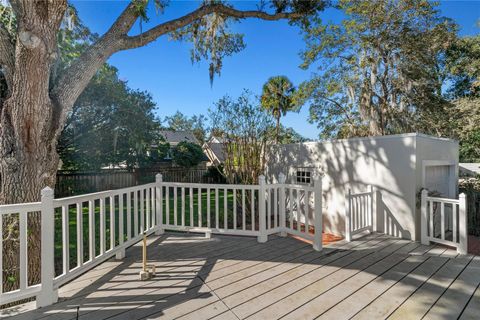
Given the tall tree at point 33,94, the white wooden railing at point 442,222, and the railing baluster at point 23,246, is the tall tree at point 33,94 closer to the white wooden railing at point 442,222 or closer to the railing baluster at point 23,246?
the railing baluster at point 23,246

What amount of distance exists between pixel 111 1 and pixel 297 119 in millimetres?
12083

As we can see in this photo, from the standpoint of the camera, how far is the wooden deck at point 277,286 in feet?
6.83

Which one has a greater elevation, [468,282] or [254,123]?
[254,123]

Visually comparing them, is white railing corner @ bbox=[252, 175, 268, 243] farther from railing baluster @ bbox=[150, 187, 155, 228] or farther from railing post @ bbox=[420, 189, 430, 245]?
railing post @ bbox=[420, 189, 430, 245]

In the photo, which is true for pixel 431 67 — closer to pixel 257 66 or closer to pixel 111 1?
pixel 257 66

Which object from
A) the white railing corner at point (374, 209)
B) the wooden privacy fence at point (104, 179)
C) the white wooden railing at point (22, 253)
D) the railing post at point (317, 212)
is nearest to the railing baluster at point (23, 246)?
the white wooden railing at point (22, 253)

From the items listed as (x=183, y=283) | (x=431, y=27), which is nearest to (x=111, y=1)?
(x=183, y=283)

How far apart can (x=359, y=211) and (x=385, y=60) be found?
772cm

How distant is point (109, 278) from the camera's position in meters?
2.71

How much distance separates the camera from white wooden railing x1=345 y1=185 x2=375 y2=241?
14.3 ft

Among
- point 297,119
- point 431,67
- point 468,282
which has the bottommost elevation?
point 468,282

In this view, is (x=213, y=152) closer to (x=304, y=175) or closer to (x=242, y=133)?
(x=242, y=133)

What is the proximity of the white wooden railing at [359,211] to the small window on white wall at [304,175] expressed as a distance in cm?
177

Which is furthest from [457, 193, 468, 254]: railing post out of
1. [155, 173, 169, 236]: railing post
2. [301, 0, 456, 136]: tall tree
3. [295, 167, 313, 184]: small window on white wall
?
[301, 0, 456, 136]: tall tree
